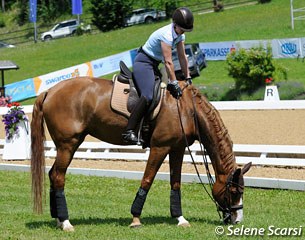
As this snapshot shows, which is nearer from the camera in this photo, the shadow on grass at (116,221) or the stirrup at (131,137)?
the stirrup at (131,137)

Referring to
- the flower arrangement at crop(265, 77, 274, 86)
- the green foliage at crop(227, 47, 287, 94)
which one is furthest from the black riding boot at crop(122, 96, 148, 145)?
the green foliage at crop(227, 47, 287, 94)

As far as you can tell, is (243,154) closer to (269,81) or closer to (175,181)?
(175,181)

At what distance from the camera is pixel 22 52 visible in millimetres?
51906

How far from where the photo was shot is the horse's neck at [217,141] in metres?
8.73

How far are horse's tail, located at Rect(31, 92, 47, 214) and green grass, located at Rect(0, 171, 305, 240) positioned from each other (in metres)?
0.36

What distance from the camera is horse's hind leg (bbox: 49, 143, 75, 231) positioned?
28.7 ft

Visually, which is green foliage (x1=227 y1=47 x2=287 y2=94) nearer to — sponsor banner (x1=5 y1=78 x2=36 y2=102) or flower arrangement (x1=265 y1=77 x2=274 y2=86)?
flower arrangement (x1=265 y1=77 x2=274 y2=86)

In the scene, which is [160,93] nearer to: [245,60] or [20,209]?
[20,209]

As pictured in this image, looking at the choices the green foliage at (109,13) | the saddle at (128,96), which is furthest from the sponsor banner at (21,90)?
the saddle at (128,96)

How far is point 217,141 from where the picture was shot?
28.7 ft

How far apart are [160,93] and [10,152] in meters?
9.24

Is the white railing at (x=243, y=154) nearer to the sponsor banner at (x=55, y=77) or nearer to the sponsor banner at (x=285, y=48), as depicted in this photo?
the sponsor banner at (x=285, y=48)

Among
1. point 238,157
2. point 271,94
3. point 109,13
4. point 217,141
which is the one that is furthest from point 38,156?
point 109,13

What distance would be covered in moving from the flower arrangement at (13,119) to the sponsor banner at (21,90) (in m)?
18.3
